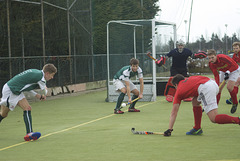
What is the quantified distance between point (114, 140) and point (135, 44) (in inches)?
435

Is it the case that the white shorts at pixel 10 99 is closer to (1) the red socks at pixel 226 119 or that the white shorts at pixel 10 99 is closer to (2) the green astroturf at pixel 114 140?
(2) the green astroturf at pixel 114 140

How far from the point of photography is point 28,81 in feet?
25.1

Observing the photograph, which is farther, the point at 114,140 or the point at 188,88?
the point at 114,140

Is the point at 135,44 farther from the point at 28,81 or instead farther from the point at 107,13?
the point at 28,81

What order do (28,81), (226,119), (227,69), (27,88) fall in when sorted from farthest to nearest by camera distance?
(227,69) < (27,88) < (28,81) < (226,119)

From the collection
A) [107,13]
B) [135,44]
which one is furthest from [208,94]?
[107,13]

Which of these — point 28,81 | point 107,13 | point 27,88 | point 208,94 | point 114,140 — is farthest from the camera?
point 107,13

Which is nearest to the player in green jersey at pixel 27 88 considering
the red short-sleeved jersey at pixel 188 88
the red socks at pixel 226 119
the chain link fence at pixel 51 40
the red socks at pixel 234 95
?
the red short-sleeved jersey at pixel 188 88

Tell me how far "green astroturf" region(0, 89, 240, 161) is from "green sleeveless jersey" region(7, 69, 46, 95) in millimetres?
878

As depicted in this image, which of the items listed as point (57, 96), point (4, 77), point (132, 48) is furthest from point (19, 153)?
point (132, 48)

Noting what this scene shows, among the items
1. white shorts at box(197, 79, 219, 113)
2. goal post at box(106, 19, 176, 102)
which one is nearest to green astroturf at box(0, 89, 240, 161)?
white shorts at box(197, 79, 219, 113)

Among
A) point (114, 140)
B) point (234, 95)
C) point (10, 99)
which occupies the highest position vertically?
point (10, 99)

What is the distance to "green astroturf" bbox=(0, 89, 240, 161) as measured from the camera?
20.0ft

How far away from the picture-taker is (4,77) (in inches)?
582
